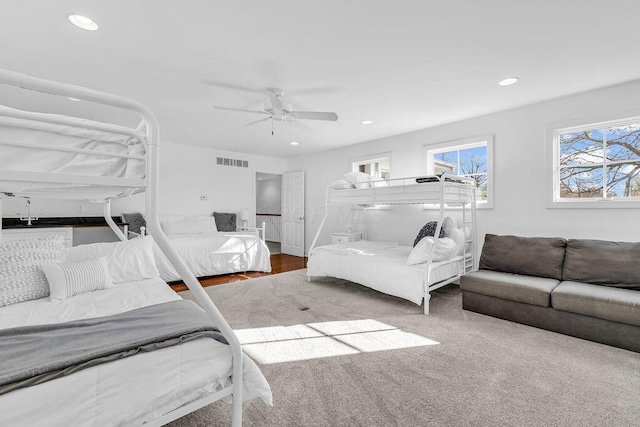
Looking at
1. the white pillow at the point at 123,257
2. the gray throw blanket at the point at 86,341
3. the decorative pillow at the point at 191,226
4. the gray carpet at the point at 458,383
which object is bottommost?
the gray carpet at the point at 458,383

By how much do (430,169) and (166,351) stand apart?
438cm

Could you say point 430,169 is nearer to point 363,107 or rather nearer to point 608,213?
point 363,107

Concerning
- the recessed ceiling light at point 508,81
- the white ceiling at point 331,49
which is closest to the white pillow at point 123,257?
the white ceiling at point 331,49

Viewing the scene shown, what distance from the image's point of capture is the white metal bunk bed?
10.5ft

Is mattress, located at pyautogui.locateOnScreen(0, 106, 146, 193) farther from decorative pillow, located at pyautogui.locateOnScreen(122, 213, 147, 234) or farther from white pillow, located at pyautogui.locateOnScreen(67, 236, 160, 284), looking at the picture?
decorative pillow, located at pyautogui.locateOnScreen(122, 213, 147, 234)

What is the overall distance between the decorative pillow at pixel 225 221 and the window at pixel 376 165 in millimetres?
2767

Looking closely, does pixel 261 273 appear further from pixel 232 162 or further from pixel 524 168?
pixel 524 168

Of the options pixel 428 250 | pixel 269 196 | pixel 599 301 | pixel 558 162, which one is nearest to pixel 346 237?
pixel 428 250

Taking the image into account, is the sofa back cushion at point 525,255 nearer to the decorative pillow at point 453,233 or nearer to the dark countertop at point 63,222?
the decorative pillow at point 453,233

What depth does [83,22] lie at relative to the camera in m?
1.95

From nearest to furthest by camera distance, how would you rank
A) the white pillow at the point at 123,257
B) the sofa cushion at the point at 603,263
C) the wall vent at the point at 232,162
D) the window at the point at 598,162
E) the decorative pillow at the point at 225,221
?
the white pillow at the point at 123,257 < the sofa cushion at the point at 603,263 < the window at the point at 598,162 < the decorative pillow at the point at 225,221 < the wall vent at the point at 232,162

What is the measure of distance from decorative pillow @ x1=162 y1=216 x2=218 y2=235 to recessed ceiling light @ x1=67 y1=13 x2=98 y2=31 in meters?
3.47

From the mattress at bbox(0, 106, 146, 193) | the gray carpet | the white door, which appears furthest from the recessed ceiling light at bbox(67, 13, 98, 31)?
the white door

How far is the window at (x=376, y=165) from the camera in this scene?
5229 millimetres
